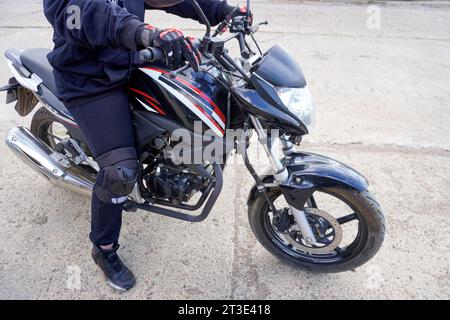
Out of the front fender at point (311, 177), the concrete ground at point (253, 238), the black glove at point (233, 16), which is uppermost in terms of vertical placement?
the black glove at point (233, 16)

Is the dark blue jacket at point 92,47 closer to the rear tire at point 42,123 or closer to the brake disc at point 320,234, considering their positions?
the rear tire at point 42,123

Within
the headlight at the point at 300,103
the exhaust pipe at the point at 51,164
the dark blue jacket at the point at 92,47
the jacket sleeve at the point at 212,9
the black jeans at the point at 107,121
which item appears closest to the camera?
the dark blue jacket at the point at 92,47

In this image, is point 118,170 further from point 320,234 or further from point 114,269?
point 320,234

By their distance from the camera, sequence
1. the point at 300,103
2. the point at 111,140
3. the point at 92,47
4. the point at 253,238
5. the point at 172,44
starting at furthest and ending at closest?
1. the point at 253,238
2. the point at 111,140
3. the point at 300,103
4. the point at 92,47
5. the point at 172,44

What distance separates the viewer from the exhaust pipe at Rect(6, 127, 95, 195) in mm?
2203

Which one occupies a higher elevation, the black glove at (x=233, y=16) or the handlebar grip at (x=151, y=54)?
the handlebar grip at (x=151, y=54)

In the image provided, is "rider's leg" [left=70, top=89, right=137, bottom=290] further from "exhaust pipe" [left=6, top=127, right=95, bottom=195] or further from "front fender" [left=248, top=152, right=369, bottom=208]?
"front fender" [left=248, top=152, right=369, bottom=208]

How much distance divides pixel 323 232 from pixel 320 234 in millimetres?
21

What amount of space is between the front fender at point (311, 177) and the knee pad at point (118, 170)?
73cm

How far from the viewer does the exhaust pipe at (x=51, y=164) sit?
7.23 ft

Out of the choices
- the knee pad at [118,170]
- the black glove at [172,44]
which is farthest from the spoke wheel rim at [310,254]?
the black glove at [172,44]

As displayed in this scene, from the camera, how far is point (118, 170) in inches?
65.4

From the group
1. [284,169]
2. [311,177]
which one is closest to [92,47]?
[284,169]

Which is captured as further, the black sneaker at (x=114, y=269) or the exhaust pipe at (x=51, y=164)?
the exhaust pipe at (x=51, y=164)
